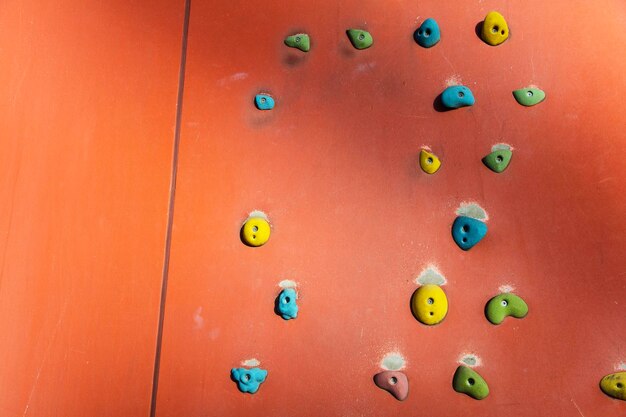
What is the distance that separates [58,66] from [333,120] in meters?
0.53

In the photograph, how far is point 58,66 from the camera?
93cm

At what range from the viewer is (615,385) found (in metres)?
0.80

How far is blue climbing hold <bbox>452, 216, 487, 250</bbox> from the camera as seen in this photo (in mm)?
836

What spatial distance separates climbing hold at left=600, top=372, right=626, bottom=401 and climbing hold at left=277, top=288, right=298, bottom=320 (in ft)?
1.70

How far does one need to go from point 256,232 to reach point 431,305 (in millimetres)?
322

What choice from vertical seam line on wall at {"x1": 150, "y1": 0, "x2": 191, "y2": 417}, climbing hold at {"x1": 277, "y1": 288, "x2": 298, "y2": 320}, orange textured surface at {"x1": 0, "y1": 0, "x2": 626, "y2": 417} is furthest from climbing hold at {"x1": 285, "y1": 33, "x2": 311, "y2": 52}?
climbing hold at {"x1": 277, "y1": 288, "x2": 298, "y2": 320}

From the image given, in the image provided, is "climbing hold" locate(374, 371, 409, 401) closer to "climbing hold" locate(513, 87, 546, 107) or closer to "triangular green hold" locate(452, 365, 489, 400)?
"triangular green hold" locate(452, 365, 489, 400)

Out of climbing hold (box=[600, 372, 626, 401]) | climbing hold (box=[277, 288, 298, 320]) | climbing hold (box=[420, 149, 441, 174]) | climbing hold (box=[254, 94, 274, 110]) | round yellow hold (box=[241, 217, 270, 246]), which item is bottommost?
climbing hold (box=[600, 372, 626, 401])

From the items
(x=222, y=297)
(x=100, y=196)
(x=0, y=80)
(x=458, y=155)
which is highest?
(x=0, y=80)

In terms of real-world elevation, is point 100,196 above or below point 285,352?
above

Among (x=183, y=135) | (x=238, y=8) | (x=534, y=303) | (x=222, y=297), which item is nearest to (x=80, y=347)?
(x=222, y=297)

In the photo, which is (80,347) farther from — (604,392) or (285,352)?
(604,392)

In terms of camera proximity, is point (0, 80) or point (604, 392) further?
point (0, 80)

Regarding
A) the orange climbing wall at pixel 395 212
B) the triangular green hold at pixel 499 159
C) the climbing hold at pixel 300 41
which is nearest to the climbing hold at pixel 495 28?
the orange climbing wall at pixel 395 212
